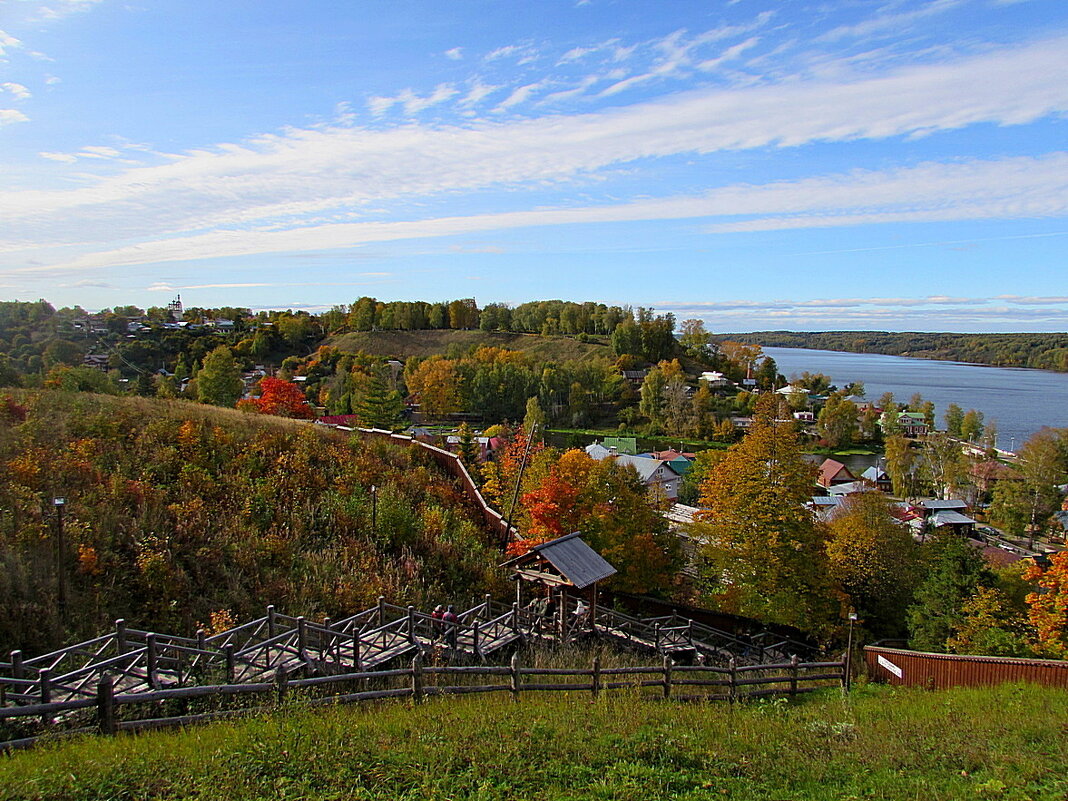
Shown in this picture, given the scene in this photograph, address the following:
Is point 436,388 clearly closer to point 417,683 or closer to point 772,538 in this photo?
point 772,538

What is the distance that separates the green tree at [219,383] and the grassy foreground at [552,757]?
4499cm

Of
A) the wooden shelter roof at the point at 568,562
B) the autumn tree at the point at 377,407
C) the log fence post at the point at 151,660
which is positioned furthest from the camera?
the autumn tree at the point at 377,407

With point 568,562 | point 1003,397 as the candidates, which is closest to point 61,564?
point 568,562

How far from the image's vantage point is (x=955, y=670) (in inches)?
507

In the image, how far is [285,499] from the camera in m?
17.4

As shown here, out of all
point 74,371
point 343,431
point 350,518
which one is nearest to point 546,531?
point 350,518

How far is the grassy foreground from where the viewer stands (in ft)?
19.3

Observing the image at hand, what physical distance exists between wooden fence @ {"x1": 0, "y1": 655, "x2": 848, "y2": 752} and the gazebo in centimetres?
233

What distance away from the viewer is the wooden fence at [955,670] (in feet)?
40.2

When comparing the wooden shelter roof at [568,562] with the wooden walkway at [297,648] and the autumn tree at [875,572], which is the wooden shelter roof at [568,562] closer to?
the wooden walkway at [297,648]

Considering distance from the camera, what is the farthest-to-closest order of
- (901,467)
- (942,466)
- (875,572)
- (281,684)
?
1. (901,467)
2. (942,466)
3. (875,572)
4. (281,684)

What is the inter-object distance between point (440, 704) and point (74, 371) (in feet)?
124

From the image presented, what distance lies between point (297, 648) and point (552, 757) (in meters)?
4.88

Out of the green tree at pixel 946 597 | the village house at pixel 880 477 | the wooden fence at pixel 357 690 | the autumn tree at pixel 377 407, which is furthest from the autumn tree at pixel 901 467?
the wooden fence at pixel 357 690
